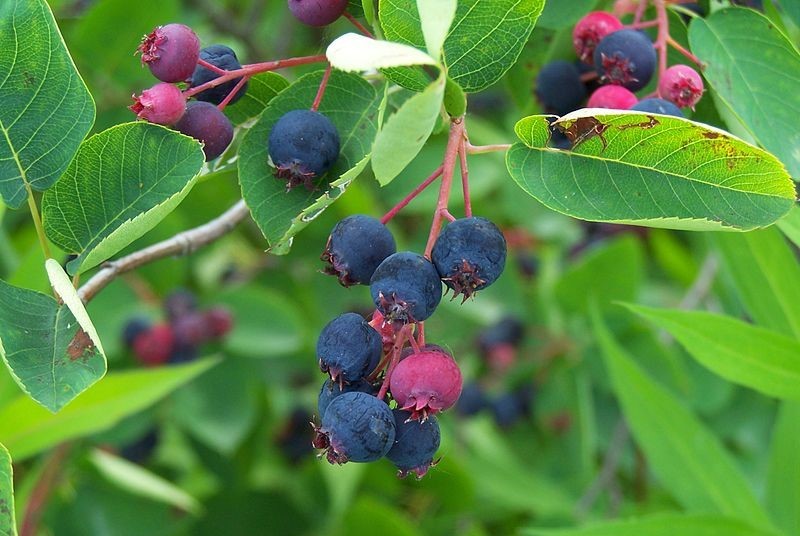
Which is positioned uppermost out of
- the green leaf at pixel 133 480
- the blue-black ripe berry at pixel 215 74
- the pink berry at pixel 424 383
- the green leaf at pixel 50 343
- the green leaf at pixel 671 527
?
the blue-black ripe berry at pixel 215 74

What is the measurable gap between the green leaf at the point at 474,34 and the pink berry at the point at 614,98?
0.19 m

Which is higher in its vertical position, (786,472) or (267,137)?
(267,137)

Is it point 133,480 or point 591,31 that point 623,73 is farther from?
point 133,480

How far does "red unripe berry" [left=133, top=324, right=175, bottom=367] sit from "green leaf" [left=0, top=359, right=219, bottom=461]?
41cm

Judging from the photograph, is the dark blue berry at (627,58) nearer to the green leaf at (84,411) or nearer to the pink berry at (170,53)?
the pink berry at (170,53)

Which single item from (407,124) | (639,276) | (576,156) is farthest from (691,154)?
(639,276)

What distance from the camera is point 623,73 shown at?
3.50 ft

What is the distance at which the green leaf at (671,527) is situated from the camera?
1324 millimetres

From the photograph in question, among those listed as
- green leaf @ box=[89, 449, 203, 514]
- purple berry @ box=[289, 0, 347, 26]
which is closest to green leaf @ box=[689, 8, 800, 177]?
purple berry @ box=[289, 0, 347, 26]

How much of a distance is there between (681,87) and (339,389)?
0.50 m

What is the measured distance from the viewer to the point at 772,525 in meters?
1.56

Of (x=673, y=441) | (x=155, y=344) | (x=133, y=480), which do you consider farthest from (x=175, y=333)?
(x=673, y=441)

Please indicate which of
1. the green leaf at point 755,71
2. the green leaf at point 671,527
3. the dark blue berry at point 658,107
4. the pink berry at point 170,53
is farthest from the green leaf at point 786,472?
the pink berry at point 170,53

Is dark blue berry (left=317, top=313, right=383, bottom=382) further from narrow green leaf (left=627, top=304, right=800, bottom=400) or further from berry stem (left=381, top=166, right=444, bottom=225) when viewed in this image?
narrow green leaf (left=627, top=304, right=800, bottom=400)
